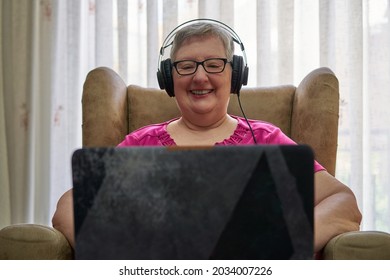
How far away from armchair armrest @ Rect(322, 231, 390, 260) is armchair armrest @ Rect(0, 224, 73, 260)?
21.0 inches

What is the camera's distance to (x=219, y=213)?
47cm

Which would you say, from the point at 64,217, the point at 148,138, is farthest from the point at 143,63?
the point at 64,217

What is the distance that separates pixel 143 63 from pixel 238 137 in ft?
2.82

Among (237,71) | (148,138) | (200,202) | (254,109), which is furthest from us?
(254,109)

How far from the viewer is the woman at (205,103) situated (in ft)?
3.81

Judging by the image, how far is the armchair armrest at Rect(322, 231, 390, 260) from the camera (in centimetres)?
81

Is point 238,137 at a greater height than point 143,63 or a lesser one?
lesser

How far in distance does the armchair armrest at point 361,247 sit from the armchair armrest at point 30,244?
533mm

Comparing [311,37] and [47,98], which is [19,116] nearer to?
[47,98]

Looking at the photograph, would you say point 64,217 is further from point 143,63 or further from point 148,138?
point 143,63

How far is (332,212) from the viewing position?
37.8 inches

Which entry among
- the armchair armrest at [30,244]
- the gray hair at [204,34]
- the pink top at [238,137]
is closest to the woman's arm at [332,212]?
the pink top at [238,137]

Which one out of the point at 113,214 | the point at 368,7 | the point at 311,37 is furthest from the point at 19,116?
the point at 113,214
